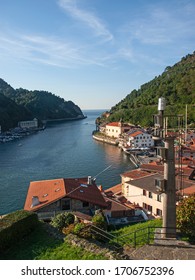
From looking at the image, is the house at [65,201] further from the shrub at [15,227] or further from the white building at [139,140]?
the white building at [139,140]

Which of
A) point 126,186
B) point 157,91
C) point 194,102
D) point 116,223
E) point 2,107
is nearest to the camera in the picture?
point 116,223

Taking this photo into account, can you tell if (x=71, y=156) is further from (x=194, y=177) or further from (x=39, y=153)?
(x=194, y=177)

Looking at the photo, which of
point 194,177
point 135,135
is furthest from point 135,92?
point 194,177

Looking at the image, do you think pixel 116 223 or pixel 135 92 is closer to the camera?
pixel 116 223

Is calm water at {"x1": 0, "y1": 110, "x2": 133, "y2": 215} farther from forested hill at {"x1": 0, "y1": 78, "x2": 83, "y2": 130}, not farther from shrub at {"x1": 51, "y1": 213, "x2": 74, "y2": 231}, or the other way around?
forested hill at {"x1": 0, "y1": 78, "x2": 83, "y2": 130}

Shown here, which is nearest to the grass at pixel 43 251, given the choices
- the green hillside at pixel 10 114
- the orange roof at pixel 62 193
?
the orange roof at pixel 62 193

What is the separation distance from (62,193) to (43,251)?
34.3 feet

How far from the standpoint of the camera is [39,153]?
59.4 m

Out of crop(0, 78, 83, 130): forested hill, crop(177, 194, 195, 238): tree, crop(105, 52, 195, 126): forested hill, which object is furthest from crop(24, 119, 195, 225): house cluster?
crop(0, 78, 83, 130): forested hill

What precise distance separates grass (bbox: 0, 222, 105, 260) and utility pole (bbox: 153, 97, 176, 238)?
11.0ft

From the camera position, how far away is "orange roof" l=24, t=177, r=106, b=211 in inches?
732

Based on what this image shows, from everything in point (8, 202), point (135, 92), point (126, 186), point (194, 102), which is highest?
point (135, 92)

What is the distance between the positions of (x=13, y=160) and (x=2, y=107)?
74286mm

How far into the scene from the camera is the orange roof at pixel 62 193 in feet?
61.0
